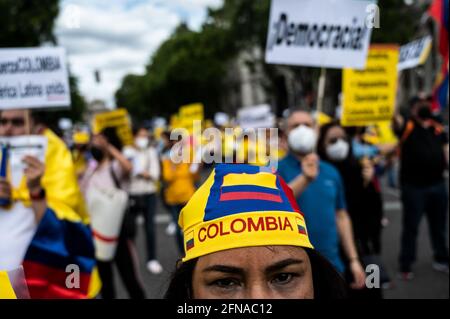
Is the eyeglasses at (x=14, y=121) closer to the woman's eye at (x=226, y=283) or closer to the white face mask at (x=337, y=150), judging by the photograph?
the woman's eye at (x=226, y=283)

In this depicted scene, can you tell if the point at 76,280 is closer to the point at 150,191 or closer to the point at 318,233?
the point at 318,233

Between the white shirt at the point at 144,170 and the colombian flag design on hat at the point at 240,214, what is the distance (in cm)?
560

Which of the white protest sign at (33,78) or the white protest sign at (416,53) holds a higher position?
the white protest sign at (416,53)

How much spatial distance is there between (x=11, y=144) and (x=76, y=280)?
831 mm

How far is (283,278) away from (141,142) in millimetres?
6680

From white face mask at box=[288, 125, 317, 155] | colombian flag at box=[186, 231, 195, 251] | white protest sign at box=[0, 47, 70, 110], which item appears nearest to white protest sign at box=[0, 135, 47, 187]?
white protest sign at box=[0, 47, 70, 110]

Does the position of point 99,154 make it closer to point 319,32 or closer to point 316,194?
point 319,32

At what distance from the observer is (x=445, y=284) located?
5309mm

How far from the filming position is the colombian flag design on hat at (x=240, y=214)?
138cm

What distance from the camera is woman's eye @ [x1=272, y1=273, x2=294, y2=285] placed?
134 centimetres

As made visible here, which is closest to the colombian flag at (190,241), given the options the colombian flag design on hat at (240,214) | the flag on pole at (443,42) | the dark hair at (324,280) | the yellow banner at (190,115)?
the colombian flag design on hat at (240,214)

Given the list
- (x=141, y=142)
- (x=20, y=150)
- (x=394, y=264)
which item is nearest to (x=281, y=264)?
(x=20, y=150)

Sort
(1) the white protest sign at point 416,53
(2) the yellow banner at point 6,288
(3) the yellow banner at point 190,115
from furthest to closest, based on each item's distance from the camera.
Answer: (3) the yellow banner at point 190,115, (1) the white protest sign at point 416,53, (2) the yellow banner at point 6,288

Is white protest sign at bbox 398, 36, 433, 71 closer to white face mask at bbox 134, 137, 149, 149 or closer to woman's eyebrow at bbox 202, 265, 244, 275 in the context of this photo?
white face mask at bbox 134, 137, 149, 149
